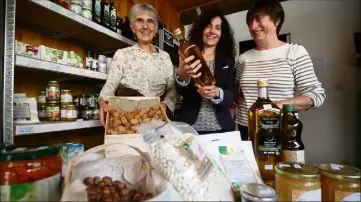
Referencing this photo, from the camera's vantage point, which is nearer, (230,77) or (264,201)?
(264,201)

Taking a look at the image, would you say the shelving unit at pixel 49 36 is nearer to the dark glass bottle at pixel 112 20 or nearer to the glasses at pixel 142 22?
the dark glass bottle at pixel 112 20

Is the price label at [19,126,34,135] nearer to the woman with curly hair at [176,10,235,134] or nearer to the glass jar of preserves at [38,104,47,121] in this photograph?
the glass jar of preserves at [38,104,47,121]

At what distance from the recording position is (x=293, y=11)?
2.36 metres

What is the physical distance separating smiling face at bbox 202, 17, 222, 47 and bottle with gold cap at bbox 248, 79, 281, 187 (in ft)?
1.80

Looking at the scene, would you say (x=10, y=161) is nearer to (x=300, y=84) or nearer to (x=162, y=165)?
(x=162, y=165)

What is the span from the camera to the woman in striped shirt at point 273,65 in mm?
982

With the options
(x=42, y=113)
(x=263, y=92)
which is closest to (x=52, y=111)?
(x=42, y=113)

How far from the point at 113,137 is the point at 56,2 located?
2.69ft

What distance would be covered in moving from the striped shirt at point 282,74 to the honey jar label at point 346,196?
0.62 meters

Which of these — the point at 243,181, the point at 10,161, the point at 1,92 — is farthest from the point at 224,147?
the point at 1,92

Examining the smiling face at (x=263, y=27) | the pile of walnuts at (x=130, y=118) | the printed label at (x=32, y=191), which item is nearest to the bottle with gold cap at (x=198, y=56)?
the pile of walnuts at (x=130, y=118)

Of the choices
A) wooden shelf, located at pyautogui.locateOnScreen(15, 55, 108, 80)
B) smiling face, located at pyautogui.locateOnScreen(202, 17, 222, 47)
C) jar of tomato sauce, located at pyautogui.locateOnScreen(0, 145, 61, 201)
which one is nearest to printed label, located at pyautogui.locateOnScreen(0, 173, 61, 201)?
jar of tomato sauce, located at pyautogui.locateOnScreen(0, 145, 61, 201)

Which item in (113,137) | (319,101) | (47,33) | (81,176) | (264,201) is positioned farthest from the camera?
(47,33)

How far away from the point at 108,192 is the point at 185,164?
167 millimetres
